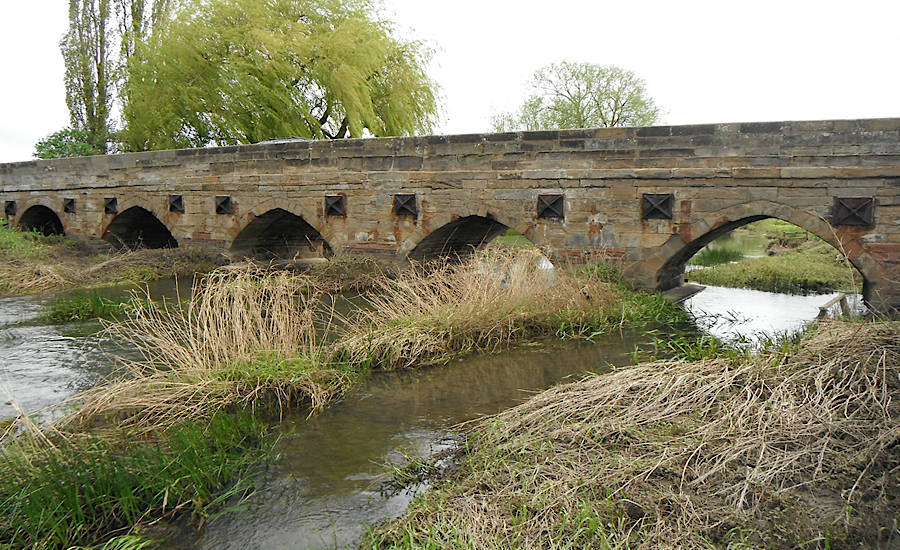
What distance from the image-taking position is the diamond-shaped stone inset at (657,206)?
10.2 metres

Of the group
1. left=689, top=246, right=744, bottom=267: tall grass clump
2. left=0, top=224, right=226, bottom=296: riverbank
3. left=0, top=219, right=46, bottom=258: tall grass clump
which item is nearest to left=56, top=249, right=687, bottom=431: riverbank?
left=0, top=224, right=226, bottom=296: riverbank

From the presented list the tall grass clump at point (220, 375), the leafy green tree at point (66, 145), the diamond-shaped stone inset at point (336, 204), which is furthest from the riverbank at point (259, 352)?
the leafy green tree at point (66, 145)

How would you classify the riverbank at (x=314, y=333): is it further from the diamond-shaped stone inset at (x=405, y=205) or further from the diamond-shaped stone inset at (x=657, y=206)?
the diamond-shaped stone inset at (x=405, y=205)

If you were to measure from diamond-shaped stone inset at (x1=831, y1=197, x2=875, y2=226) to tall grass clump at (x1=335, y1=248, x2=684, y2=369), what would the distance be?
9.62ft

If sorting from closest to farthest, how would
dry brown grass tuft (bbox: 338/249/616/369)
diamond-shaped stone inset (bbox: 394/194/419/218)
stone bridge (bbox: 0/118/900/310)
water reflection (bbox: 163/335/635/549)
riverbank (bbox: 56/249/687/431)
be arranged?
1. water reflection (bbox: 163/335/635/549)
2. riverbank (bbox: 56/249/687/431)
3. dry brown grass tuft (bbox: 338/249/616/369)
4. stone bridge (bbox: 0/118/900/310)
5. diamond-shaped stone inset (bbox: 394/194/419/218)

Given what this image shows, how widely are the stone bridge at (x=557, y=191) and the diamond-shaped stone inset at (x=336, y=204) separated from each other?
34 millimetres

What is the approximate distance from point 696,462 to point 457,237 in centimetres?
1008

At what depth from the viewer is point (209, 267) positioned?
14.4 meters

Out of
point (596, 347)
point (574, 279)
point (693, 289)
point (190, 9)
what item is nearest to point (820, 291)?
point (693, 289)

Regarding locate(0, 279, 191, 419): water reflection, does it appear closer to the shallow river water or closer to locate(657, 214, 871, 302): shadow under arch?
the shallow river water

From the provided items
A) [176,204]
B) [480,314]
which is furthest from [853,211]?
[176,204]

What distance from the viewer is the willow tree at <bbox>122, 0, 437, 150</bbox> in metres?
21.2

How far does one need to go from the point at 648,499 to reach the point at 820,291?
10849 millimetres

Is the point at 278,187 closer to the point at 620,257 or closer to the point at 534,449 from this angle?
the point at 620,257
